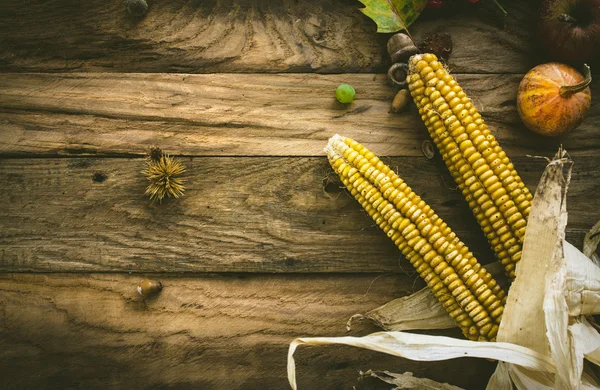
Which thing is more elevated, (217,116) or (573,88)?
(573,88)

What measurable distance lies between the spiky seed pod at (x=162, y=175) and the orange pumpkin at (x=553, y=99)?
107cm

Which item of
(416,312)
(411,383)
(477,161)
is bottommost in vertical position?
(411,383)

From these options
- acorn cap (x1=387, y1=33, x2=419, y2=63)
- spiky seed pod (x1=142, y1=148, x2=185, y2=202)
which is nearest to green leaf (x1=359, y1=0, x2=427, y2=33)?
acorn cap (x1=387, y1=33, x2=419, y2=63)

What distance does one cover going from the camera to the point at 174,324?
57.4 inches

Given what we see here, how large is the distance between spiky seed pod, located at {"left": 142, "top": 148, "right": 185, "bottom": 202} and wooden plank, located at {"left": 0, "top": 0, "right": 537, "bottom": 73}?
0.30 metres

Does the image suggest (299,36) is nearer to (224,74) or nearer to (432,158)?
(224,74)

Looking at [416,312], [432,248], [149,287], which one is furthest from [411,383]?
[149,287]

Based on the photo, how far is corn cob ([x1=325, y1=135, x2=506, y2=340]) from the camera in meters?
1.26

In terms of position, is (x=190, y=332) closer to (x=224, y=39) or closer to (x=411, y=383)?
(x=411, y=383)

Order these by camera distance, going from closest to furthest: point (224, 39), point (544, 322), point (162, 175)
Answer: point (544, 322) → point (162, 175) → point (224, 39)

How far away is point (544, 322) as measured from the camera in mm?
1165

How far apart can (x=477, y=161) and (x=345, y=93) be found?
44 cm

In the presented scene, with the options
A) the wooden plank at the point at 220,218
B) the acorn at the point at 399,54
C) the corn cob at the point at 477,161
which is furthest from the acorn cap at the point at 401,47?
the wooden plank at the point at 220,218

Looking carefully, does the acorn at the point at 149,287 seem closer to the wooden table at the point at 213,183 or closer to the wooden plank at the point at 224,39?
the wooden table at the point at 213,183
